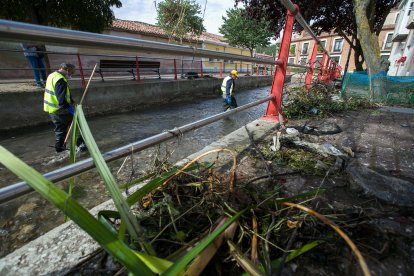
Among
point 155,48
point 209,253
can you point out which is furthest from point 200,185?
point 155,48

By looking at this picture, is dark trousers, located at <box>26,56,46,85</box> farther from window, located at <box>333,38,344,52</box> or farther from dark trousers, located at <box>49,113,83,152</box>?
window, located at <box>333,38,344,52</box>

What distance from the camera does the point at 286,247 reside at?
74 cm

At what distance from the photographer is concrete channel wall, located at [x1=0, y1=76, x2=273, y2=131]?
5.67 m

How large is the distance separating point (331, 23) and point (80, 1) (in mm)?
13213

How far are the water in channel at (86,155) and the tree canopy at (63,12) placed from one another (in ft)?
16.3

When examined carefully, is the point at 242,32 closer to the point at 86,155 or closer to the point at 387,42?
the point at 387,42

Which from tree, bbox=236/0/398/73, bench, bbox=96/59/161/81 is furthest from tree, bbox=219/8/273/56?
bench, bbox=96/59/161/81

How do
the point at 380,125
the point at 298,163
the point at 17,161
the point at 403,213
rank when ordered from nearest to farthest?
1. the point at 17,161
2. the point at 403,213
3. the point at 298,163
4. the point at 380,125

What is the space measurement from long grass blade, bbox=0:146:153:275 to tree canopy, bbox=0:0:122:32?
10.3 metres

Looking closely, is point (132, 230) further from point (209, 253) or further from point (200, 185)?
point (200, 185)

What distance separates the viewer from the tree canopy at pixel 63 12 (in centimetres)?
763

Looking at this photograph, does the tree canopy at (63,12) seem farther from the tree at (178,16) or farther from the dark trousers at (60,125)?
the tree at (178,16)

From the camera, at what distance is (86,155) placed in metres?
4.00

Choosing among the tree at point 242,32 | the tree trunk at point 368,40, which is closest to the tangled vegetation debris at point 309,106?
the tree trunk at point 368,40
